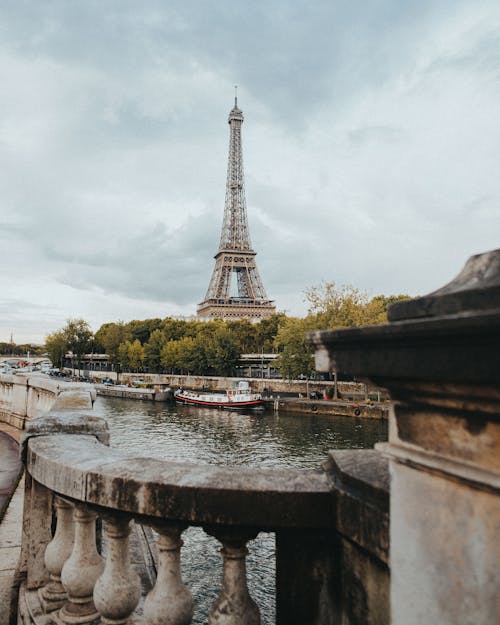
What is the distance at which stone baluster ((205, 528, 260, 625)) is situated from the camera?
2064 mm

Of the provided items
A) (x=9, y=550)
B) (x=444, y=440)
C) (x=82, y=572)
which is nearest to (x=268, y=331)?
(x=9, y=550)

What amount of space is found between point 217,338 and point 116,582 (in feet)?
202

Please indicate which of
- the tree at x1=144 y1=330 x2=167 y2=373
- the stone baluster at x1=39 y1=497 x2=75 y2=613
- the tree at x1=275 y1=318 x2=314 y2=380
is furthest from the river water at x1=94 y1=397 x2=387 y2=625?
the tree at x1=144 y1=330 x2=167 y2=373

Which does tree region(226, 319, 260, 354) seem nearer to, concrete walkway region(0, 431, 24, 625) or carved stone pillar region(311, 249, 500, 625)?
concrete walkway region(0, 431, 24, 625)

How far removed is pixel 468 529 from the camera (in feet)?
4.18

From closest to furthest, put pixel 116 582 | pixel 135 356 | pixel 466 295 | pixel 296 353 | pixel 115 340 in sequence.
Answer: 1. pixel 466 295
2. pixel 116 582
3. pixel 296 353
4. pixel 135 356
5. pixel 115 340

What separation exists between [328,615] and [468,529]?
1.09 metres

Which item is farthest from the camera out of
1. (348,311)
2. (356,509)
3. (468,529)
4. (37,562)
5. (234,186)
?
(234,186)

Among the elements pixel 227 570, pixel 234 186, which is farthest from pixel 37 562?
pixel 234 186

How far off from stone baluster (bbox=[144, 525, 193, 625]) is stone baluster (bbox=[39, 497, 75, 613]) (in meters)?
0.81

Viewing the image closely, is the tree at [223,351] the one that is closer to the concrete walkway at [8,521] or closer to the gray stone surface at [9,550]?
the concrete walkway at [8,521]

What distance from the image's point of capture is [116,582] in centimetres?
229

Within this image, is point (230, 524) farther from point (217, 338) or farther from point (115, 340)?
point (115, 340)

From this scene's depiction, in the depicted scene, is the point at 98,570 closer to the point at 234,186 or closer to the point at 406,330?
the point at 406,330
